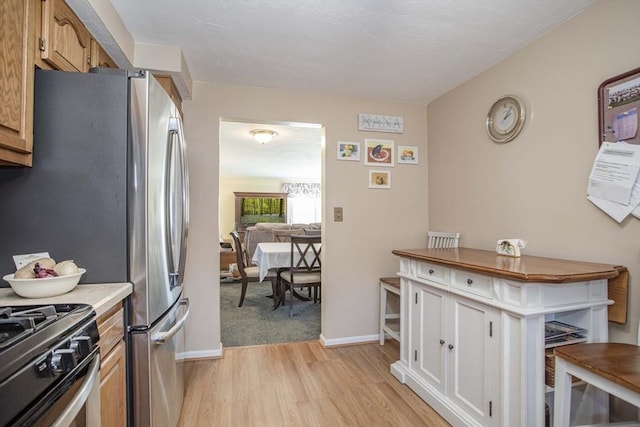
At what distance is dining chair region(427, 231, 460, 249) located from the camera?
2.63 metres

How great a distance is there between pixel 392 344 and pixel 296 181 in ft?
22.2

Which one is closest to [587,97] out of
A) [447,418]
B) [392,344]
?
[447,418]

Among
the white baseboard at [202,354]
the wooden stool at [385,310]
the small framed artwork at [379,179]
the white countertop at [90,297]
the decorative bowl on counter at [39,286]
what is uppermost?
the small framed artwork at [379,179]

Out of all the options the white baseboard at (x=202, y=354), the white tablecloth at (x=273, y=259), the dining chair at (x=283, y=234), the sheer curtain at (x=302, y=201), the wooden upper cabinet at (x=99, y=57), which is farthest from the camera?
the sheer curtain at (x=302, y=201)

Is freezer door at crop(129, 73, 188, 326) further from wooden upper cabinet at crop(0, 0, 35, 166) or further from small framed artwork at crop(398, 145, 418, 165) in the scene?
small framed artwork at crop(398, 145, 418, 165)

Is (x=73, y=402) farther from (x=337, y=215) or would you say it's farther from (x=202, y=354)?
(x=337, y=215)

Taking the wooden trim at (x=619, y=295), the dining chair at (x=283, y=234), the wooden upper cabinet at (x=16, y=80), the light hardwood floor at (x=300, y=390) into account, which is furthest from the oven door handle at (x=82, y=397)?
the dining chair at (x=283, y=234)

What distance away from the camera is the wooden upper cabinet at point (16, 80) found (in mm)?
1062

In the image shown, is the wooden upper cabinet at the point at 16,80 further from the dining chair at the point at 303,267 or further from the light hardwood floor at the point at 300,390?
the dining chair at the point at 303,267

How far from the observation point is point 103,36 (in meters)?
1.67

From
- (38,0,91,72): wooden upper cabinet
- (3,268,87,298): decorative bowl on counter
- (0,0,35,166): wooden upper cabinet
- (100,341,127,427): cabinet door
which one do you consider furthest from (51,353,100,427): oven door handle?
(38,0,91,72): wooden upper cabinet

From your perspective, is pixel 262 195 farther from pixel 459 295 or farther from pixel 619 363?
pixel 619 363

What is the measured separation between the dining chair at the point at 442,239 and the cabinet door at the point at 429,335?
2.37 feet

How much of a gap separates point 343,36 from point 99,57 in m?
1.39
